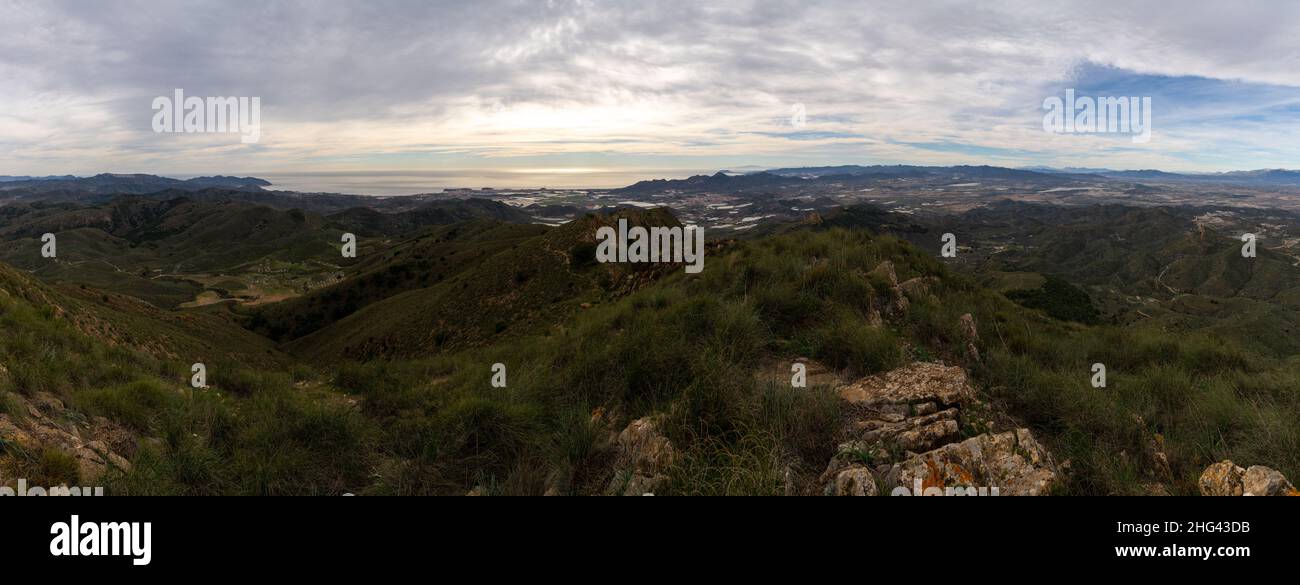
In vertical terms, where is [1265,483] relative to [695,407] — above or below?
below

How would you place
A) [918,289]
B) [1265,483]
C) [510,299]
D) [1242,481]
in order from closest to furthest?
[1265,483] < [1242,481] < [918,289] < [510,299]

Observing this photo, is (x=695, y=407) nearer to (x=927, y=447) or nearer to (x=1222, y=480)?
(x=927, y=447)

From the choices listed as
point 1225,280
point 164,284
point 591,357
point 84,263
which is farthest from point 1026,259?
point 84,263

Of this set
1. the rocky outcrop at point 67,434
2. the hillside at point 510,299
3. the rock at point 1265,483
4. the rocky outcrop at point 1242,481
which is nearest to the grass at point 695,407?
the rocky outcrop at point 67,434

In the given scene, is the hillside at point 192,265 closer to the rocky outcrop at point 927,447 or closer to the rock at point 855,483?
the rocky outcrop at point 927,447

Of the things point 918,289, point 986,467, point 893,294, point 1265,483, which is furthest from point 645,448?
point 918,289

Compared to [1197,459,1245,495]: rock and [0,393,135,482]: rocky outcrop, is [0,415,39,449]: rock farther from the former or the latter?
[1197,459,1245,495]: rock
